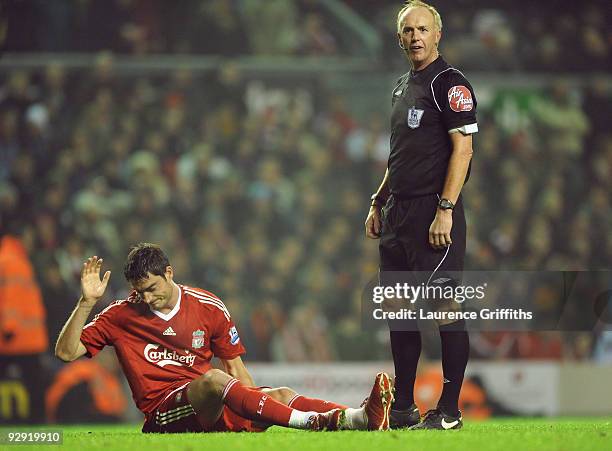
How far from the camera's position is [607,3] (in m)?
16.0

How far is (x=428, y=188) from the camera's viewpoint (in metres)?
5.79

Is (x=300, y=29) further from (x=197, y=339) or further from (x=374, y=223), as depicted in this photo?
(x=197, y=339)

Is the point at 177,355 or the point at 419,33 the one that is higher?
the point at 419,33

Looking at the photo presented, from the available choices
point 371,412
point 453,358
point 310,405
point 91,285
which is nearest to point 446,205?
point 453,358

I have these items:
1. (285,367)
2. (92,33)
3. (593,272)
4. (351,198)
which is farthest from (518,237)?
(92,33)

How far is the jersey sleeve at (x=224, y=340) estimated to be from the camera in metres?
6.10

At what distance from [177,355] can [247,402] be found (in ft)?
2.15

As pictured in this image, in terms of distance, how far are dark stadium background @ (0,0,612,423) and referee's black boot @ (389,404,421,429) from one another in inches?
236

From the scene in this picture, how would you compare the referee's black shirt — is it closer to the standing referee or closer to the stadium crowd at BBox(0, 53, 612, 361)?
the standing referee

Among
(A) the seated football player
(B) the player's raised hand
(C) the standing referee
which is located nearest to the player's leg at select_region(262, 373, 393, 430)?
(A) the seated football player

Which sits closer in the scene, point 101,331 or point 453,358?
point 453,358

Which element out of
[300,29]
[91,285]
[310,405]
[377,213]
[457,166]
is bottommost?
[310,405]

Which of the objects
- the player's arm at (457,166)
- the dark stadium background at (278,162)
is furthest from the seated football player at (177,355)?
the dark stadium background at (278,162)

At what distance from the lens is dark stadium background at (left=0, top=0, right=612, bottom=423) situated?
12.2 metres
